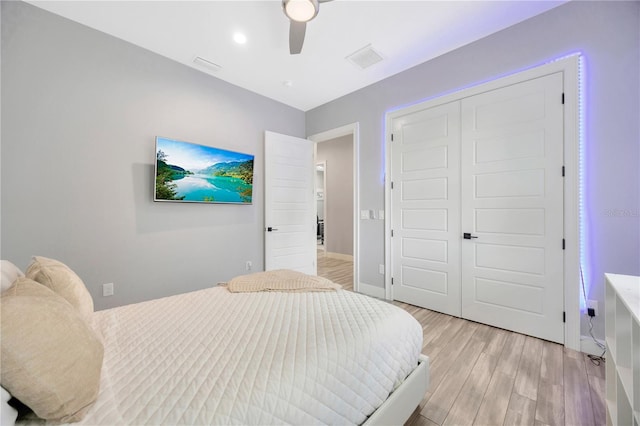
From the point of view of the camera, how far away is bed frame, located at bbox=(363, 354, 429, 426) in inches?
41.8

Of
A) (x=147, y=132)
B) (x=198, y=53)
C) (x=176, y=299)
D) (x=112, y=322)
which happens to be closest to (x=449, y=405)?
(x=176, y=299)

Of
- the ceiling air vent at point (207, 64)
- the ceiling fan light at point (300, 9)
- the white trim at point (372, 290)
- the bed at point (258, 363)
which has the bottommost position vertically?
the white trim at point (372, 290)

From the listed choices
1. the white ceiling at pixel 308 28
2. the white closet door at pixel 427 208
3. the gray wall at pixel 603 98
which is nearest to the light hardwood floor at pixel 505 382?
the gray wall at pixel 603 98

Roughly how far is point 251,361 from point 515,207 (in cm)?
257

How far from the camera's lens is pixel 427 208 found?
2871mm

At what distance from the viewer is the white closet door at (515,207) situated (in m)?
2.12

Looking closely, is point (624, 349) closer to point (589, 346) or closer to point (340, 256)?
point (589, 346)

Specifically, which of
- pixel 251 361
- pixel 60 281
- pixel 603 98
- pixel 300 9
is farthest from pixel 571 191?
pixel 60 281

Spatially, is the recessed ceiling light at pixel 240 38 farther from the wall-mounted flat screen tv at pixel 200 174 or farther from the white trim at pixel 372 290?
the white trim at pixel 372 290

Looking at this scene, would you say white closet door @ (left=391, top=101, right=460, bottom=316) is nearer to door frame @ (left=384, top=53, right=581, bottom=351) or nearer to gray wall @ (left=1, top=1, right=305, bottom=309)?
door frame @ (left=384, top=53, right=581, bottom=351)

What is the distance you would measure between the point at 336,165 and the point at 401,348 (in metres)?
5.24

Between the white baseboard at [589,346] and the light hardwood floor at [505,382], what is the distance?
7cm

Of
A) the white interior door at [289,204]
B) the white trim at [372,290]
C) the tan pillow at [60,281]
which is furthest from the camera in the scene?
the white interior door at [289,204]

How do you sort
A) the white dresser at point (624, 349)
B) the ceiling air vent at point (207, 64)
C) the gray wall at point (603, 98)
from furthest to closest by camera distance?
the ceiling air vent at point (207, 64)
the gray wall at point (603, 98)
the white dresser at point (624, 349)
